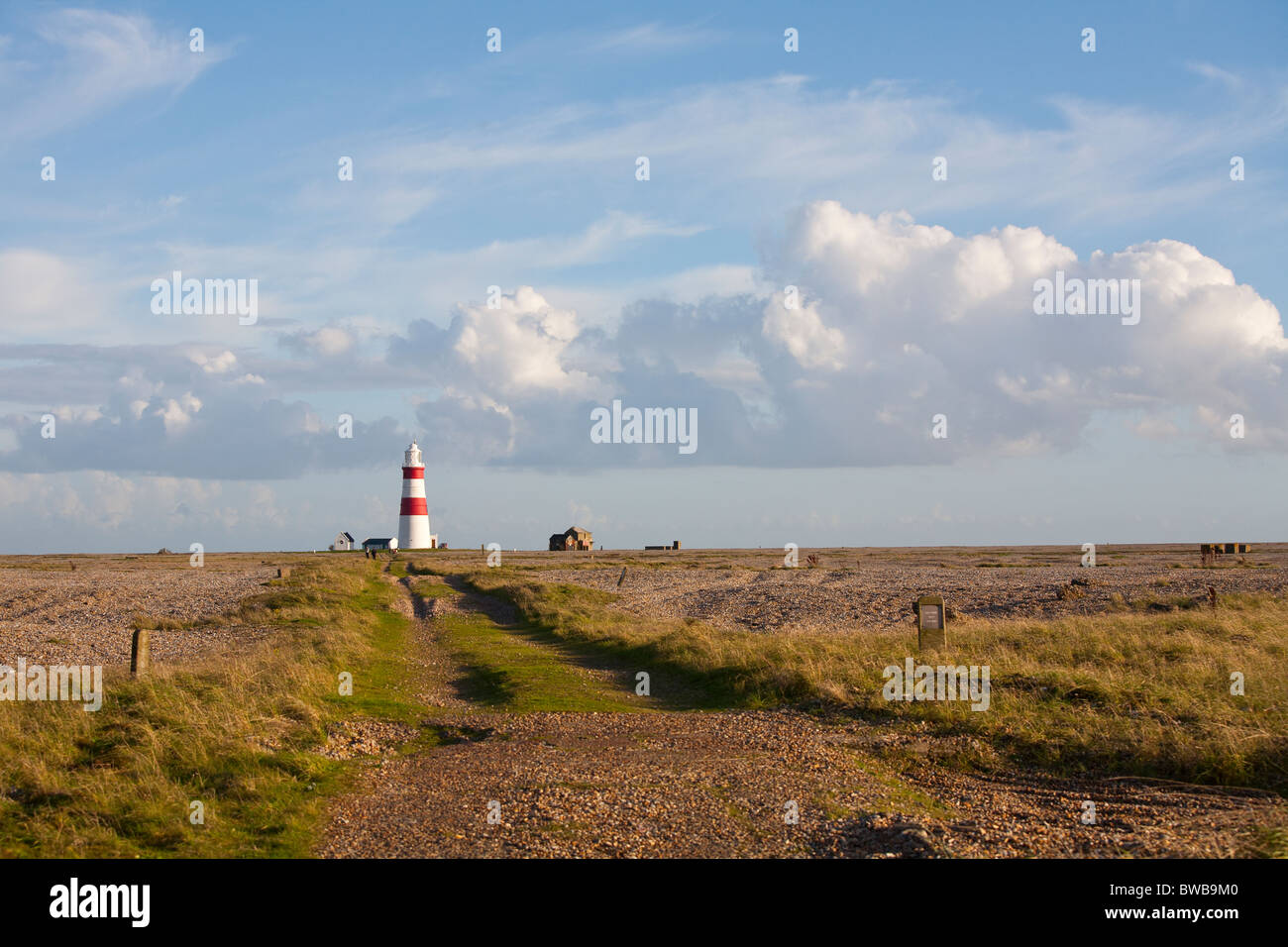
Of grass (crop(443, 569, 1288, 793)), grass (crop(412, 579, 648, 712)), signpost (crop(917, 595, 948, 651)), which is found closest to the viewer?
grass (crop(443, 569, 1288, 793))

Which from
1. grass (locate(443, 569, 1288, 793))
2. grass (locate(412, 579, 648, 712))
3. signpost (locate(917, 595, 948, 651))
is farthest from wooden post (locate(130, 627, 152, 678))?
signpost (locate(917, 595, 948, 651))

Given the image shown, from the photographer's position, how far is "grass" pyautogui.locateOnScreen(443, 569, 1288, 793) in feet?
37.7

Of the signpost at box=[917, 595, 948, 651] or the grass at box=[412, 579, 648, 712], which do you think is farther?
the signpost at box=[917, 595, 948, 651]

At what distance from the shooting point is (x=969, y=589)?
44375mm

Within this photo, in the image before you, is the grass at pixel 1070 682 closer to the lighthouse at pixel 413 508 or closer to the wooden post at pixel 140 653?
the wooden post at pixel 140 653

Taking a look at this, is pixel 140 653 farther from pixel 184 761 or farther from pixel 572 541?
pixel 572 541

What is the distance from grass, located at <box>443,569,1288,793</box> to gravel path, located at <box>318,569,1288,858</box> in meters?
0.87

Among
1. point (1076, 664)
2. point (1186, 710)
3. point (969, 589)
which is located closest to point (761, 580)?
point (969, 589)

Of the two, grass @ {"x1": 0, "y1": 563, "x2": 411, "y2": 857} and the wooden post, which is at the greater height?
the wooden post

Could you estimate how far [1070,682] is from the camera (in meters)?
15.4

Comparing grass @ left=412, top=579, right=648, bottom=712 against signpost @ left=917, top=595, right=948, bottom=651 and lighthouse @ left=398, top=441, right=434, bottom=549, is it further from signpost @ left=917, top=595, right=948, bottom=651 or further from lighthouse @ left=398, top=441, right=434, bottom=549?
lighthouse @ left=398, top=441, right=434, bottom=549
